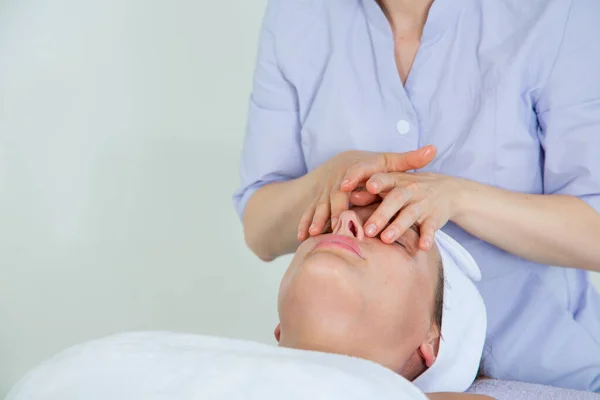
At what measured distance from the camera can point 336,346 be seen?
124cm

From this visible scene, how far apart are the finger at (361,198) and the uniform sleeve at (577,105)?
1.07ft

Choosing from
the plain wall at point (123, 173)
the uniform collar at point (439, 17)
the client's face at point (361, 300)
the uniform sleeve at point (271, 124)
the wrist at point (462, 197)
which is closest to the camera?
the client's face at point (361, 300)

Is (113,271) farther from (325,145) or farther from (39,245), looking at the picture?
(325,145)

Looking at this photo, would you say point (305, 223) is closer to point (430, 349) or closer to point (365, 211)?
point (365, 211)

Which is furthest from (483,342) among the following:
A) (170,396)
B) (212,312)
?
(212,312)

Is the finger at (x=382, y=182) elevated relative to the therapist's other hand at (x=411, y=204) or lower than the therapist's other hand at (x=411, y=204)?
elevated

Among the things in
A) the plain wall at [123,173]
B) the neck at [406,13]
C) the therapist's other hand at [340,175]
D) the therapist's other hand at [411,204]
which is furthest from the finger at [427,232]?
the plain wall at [123,173]

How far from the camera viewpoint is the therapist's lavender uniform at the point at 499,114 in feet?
4.58

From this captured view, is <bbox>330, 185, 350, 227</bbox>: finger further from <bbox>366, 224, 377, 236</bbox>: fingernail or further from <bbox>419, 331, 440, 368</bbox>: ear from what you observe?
<bbox>419, 331, 440, 368</bbox>: ear

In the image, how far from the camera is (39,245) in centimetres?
249

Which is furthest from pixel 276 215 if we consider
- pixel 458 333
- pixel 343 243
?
pixel 458 333

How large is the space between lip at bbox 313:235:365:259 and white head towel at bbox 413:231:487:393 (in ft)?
0.60

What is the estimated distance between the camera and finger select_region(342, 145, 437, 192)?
1.32 meters

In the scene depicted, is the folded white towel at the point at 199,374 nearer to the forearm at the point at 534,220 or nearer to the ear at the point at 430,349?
the ear at the point at 430,349
